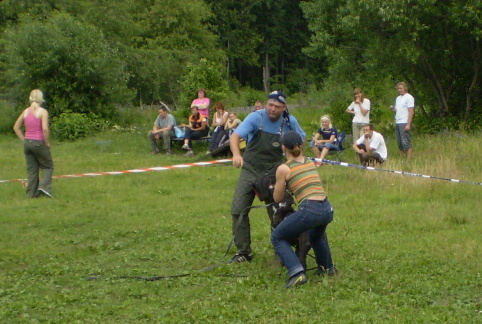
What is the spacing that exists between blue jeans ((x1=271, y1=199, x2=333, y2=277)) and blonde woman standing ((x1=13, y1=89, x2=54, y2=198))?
6.24 meters

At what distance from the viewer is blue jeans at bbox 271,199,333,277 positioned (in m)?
6.71

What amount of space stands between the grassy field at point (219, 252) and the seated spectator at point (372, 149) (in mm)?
395

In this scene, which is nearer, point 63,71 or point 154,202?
point 154,202

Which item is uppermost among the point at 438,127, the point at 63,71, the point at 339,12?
the point at 339,12

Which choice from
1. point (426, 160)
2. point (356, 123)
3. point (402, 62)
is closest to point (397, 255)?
point (426, 160)

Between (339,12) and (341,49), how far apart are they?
1.16 metres

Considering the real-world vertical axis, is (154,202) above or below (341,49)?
below

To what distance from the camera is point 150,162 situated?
1653 cm

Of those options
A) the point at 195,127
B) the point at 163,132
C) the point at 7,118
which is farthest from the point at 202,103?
the point at 7,118

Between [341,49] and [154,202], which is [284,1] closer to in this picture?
[341,49]

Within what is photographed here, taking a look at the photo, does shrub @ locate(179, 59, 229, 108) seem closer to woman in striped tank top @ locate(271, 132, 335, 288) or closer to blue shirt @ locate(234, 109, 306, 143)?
blue shirt @ locate(234, 109, 306, 143)

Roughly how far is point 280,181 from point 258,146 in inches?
38.8

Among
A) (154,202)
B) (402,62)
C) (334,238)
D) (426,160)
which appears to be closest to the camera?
(334,238)

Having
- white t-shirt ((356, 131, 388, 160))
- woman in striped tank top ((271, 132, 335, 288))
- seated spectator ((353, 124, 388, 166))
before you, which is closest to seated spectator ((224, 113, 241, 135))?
seated spectator ((353, 124, 388, 166))
